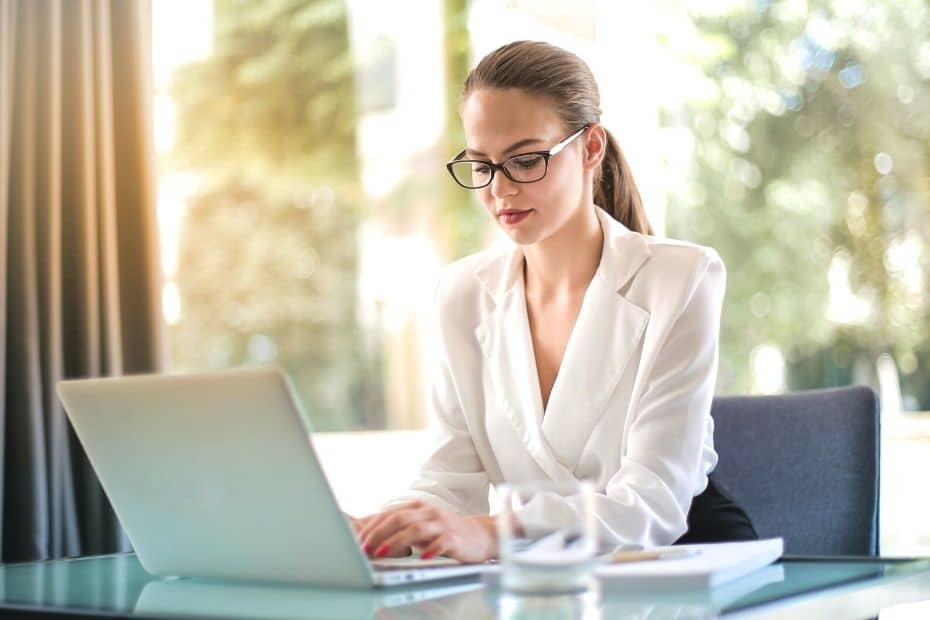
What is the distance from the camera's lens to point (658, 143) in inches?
125

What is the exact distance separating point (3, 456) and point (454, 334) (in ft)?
4.02

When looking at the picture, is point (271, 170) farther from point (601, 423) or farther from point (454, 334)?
point (601, 423)

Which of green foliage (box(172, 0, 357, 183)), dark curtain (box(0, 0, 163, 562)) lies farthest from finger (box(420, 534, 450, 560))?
green foliage (box(172, 0, 357, 183))

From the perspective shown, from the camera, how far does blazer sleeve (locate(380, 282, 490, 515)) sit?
174 centimetres

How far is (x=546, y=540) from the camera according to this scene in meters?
0.99

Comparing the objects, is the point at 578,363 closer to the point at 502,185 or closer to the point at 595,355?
the point at 595,355

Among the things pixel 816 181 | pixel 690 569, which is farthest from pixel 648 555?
pixel 816 181

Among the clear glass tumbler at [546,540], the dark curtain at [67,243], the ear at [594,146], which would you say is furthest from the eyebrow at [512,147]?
the dark curtain at [67,243]

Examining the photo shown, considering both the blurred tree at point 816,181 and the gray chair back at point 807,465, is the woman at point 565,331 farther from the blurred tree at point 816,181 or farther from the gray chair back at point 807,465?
the blurred tree at point 816,181

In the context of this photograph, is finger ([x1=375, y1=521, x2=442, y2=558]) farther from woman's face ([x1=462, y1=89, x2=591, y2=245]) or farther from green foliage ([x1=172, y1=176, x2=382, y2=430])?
green foliage ([x1=172, y1=176, x2=382, y2=430])

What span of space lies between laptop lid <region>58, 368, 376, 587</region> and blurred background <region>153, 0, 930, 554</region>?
195 cm

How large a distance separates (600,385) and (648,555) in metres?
0.60

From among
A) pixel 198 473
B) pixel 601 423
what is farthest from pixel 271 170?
pixel 198 473

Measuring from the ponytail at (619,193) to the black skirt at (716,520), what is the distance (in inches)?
19.3
